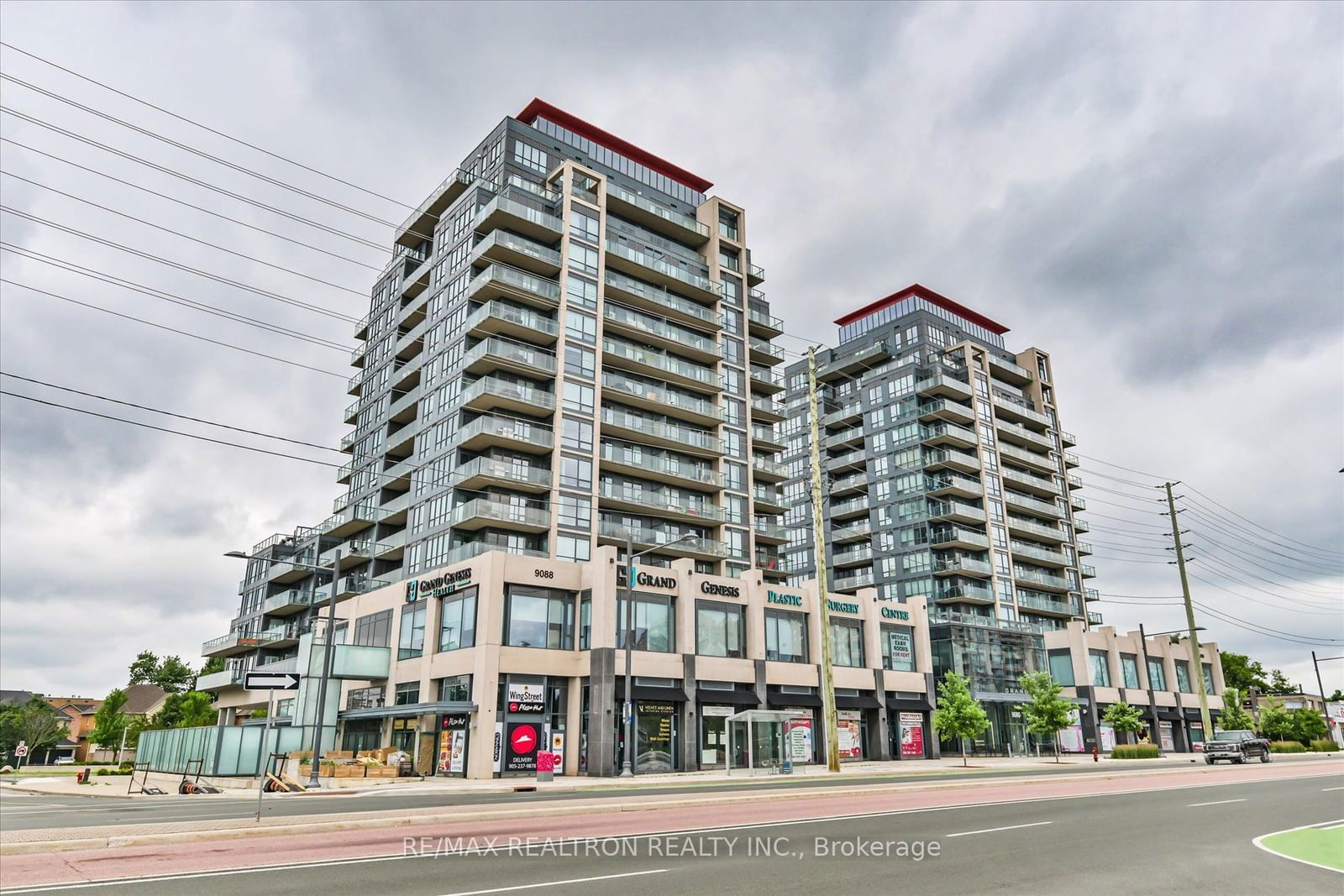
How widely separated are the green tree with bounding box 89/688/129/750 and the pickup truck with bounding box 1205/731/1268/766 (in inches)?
3803

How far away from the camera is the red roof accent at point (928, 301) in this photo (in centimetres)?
9962

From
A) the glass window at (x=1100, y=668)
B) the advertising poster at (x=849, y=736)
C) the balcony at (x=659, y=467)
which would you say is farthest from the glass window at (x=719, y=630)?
the glass window at (x=1100, y=668)

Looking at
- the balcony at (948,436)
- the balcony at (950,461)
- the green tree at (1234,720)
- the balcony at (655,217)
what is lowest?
the green tree at (1234,720)

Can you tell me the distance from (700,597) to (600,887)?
38.7m

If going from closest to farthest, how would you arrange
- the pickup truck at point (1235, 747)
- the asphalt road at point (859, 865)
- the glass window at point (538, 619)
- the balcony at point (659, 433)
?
Answer: the asphalt road at point (859, 865) < the glass window at point (538, 619) < the pickup truck at point (1235, 747) < the balcony at point (659, 433)

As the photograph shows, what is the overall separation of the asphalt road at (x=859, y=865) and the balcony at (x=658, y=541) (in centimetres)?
3900

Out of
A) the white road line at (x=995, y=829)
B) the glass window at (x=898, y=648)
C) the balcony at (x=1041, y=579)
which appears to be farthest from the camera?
the balcony at (x=1041, y=579)

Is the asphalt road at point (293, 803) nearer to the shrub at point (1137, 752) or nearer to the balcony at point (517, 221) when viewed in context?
the shrub at point (1137, 752)

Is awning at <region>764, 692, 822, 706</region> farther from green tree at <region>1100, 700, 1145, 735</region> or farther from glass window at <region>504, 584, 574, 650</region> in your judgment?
green tree at <region>1100, 700, 1145, 735</region>

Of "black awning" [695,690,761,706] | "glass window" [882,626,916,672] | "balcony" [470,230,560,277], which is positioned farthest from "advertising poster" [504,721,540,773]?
"balcony" [470,230,560,277]

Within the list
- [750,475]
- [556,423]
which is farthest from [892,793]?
[750,475]

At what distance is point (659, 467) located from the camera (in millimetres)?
60844

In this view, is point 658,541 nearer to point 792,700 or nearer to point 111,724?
point 792,700

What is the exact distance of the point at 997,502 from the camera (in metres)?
89.4
